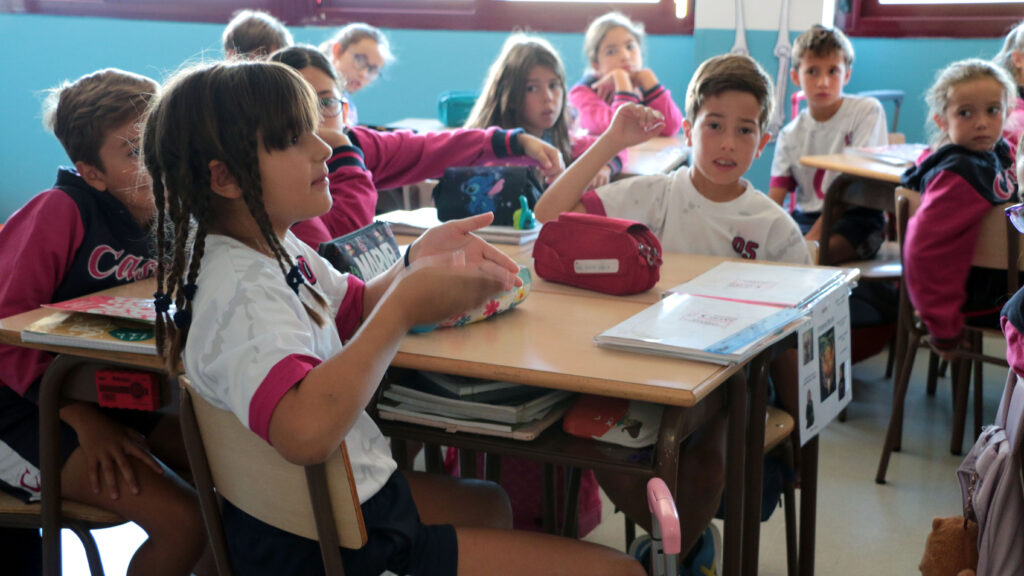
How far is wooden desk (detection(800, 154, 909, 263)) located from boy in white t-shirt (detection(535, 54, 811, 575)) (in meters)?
0.91

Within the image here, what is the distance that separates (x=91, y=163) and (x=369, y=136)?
932 mm

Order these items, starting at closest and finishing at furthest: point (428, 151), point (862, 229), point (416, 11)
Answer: point (428, 151)
point (862, 229)
point (416, 11)

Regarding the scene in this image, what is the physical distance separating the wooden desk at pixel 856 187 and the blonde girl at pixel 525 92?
66cm

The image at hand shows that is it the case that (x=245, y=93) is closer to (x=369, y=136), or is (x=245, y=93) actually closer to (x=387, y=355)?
(x=387, y=355)

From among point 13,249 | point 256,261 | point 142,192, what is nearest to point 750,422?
point 256,261

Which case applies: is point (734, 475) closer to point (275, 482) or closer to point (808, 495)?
point (808, 495)

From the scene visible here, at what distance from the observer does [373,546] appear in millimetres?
1187

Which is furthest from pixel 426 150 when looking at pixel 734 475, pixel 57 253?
pixel 734 475

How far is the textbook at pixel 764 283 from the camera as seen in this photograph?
156 centimetres

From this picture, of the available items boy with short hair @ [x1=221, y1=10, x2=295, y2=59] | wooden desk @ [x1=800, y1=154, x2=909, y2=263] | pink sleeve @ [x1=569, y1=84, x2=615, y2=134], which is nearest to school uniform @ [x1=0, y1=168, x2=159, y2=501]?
boy with short hair @ [x1=221, y1=10, x2=295, y2=59]

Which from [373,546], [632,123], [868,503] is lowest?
[868,503]

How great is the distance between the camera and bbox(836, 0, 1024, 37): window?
4270 mm

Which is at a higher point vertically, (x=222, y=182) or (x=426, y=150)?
(x=222, y=182)

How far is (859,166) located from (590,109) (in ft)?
4.51
